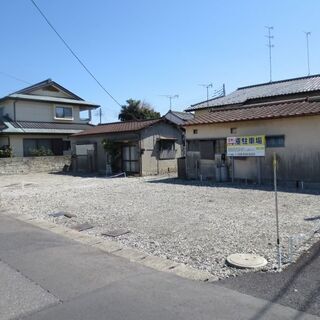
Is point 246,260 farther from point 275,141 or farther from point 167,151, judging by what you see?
point 167,151

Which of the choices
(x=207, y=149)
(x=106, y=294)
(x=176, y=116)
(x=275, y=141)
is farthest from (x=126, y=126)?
(x=106, y=294)

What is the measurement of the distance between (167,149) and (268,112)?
9.98 metres

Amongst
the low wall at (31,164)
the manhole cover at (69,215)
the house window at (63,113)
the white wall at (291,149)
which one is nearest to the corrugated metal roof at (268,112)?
the white wall at (291,149)

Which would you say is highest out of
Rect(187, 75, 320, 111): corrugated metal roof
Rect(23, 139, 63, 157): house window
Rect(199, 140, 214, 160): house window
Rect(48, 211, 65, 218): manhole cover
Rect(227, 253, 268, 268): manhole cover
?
Rect(187, 75, 320, 111): corrugated metal roof

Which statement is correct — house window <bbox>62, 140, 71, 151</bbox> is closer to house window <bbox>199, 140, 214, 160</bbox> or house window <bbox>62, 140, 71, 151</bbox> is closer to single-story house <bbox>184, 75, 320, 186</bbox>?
single-story house <bbox>184, 75, 320, 186</bbox>

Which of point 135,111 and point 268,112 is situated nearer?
point 268,112

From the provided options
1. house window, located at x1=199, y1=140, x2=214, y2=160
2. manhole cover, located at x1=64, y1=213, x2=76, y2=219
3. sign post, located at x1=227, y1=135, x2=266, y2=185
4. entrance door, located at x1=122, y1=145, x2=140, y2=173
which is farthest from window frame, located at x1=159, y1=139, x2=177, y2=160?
manhole cover, located at x1=64, y1=213, x2=76, y2=219

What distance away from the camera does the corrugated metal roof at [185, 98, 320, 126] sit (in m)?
14.8

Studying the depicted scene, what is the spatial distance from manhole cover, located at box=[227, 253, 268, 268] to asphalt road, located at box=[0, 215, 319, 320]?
85 centimetres

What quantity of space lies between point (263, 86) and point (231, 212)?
61.1 ft

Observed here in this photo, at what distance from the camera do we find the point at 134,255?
650 cm

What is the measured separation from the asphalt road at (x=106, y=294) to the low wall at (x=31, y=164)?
2171cm

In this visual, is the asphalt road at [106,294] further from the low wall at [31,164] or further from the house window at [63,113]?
the house window at [63,113]

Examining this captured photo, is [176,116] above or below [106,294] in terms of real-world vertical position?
above
